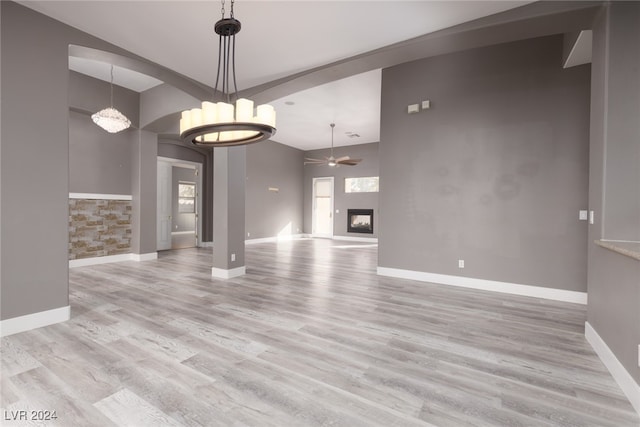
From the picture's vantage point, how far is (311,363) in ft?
7.16

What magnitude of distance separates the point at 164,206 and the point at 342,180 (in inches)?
241

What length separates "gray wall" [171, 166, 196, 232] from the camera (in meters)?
8.30

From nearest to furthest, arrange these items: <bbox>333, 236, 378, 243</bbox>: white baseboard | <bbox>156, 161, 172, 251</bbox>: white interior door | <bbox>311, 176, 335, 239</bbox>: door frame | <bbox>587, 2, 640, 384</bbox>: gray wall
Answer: <bbox>587, 2, 640, 384</bbox>: gray wall
<bbox>156, 161, 172, 251</bbox>: white interior door
<bbox>333, 236, 378, 243</bbox>: white baseboard
<bbox>311, 176, 335, 239</bbox>: door frame

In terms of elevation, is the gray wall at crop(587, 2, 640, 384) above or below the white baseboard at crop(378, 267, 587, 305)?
above

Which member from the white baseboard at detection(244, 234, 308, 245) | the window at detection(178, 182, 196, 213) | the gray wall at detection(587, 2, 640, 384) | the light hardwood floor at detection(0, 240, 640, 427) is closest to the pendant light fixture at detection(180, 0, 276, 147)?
the light hardwood floor at detection(0, 240, 640, 427)

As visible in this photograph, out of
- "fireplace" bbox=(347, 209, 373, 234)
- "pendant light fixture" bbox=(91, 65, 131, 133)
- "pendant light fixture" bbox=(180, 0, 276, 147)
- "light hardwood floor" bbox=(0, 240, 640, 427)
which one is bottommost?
"light hardwood floor" bbox=(0, 240, 640, 427)

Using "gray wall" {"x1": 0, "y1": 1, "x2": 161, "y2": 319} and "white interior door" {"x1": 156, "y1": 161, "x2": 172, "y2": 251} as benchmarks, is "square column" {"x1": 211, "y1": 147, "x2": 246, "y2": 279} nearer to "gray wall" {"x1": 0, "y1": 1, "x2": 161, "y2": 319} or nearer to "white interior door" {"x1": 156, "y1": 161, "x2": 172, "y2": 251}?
"gray wall" {"x1": 0, "y1": 1, "x2": 161, "y2": 319}

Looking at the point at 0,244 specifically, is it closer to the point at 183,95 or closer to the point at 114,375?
the point at 114,375

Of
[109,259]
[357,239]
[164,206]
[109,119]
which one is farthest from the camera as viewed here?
[357,239]

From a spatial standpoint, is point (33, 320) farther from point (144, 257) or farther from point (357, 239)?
point (357, 239)

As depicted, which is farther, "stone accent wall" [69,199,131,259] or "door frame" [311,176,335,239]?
"door frame" [311,176,335,239]

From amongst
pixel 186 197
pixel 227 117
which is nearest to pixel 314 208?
pixel 186 197

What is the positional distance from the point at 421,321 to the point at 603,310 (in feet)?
4.71

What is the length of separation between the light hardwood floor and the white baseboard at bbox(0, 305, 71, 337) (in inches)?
4.7
